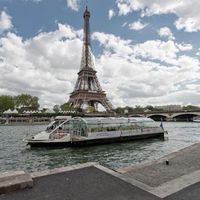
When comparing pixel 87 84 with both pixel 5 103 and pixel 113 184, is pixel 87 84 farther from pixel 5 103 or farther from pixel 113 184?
pixel 113 184

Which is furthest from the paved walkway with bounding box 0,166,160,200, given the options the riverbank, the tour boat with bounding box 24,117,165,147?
the tour boat with bounding box 24,117,165,147

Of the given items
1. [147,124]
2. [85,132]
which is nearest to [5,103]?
[147,124]

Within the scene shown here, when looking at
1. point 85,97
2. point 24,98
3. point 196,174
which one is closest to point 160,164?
point 196,174

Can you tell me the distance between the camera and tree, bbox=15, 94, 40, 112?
117 metres

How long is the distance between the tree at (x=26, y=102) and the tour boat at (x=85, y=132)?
93.3 metres

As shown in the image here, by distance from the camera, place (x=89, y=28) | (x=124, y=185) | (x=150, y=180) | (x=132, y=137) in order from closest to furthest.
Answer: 1. (x=124, y=185)
2. (x=150, y=180)
3. (x=132, y=137)
4. (x=89, y=28)

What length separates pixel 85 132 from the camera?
26.3 meters

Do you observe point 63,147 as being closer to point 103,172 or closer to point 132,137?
point 132,137

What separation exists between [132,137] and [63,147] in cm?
1078

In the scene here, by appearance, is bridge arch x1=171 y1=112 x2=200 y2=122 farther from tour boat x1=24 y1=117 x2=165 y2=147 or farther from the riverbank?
the riverbank

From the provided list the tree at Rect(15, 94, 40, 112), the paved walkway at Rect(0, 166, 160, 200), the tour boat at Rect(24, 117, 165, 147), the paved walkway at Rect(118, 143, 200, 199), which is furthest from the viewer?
the tree at Rect(15, 94, 40, 112)

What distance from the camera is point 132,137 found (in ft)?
103

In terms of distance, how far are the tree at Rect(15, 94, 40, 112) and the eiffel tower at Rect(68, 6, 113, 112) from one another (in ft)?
72.6

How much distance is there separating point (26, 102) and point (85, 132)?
9854cm
